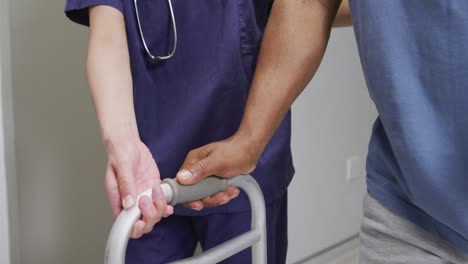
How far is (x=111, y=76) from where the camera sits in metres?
0.89

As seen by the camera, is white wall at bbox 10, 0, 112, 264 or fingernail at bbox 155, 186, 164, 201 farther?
white wall at bbox 10, 0, 112, 264

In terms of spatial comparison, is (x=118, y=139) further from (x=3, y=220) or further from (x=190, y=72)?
(x=3, y=220)

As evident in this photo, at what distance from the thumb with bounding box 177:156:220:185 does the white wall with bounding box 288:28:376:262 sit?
48.1 inches

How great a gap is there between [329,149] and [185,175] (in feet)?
4.97

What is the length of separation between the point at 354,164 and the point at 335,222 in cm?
27

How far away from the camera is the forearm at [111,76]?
33.8 inches

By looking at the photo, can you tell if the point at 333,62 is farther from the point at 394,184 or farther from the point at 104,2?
the point at 394,184

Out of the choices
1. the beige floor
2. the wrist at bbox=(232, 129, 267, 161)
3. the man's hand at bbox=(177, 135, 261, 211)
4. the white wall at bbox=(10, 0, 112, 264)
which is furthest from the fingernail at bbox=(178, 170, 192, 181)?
the beige floor

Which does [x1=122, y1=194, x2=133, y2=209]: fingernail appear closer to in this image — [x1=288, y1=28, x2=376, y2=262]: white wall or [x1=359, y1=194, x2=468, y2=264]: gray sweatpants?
[x1=359, y1=194, x2=468, y2=264]: gray sweatpants

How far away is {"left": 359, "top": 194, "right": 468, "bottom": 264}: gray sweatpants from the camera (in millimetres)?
638

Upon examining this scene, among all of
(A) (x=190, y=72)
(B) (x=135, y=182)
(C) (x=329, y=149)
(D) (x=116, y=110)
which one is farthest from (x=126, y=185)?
(C) (x=329, y=149)

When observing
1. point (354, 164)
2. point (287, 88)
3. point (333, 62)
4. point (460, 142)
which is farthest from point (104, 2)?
point (354, 164)

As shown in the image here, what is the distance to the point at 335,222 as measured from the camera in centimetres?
227

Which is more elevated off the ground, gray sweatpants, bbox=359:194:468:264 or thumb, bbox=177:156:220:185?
thumb, bbox=177:156:220:185
